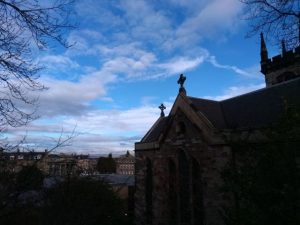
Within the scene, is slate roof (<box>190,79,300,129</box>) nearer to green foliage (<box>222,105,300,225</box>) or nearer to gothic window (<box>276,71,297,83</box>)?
gothic window (<box>276,71,297,83</box>)

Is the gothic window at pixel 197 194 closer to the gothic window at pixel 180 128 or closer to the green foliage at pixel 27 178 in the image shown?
the gothic window at pixel 180 128

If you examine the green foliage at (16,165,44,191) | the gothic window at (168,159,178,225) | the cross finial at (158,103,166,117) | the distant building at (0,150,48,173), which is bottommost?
the gothic window at (168,159,178,225)

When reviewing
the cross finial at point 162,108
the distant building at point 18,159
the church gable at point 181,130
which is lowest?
the distant building at point 18,159

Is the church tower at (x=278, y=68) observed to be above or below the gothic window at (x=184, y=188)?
above

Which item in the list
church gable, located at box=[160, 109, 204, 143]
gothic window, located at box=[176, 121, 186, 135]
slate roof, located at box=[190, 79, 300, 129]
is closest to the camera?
slate roof, located at box=[190, 79, 300, 129]

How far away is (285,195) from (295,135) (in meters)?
1.87

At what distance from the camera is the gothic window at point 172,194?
24.1 metres

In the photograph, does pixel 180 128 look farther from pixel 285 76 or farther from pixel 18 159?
pixel 18 159

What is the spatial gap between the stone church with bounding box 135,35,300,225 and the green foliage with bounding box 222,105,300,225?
7559 mm

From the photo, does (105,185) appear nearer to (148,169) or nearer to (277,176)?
(148,169)

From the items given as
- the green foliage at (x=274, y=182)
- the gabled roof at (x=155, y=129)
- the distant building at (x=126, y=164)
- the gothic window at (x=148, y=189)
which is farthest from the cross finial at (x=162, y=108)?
the distant building at (x=126, y=164)

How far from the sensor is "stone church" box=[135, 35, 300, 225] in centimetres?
2038

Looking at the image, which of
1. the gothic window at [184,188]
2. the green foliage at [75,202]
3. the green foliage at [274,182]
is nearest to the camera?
the green foliage at [274,182]

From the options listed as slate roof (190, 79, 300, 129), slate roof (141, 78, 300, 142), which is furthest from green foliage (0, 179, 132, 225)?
slate roof (190, 79, 300, 129)
